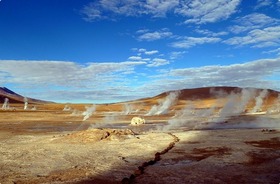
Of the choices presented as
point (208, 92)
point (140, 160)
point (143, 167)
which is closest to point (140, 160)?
point (140, 160)

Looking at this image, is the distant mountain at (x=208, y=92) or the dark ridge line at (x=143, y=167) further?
the distant mountain at (x=208, y=92)

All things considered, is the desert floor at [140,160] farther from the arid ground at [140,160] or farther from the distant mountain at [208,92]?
the distant mountain at [208,92]

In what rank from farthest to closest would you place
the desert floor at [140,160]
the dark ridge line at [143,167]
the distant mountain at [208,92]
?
the distant mountain at [208,92], the desert floor at [140,160], the dark ridge line at [143,167]

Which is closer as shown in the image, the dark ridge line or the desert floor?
the dark ridge line

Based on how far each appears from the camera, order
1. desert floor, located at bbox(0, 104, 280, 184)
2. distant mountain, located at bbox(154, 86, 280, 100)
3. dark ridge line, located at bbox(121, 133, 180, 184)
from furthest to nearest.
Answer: distant mountain, located at bbox(154, 86, 280, 100), desert floor, located at bbox(0, 104, 280, 184), dark ridge line, located at bbox(121, 133, 180, 184)

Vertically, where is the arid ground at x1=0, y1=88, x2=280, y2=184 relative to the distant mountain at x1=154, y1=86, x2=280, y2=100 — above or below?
below

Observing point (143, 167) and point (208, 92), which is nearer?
point (143, 167)

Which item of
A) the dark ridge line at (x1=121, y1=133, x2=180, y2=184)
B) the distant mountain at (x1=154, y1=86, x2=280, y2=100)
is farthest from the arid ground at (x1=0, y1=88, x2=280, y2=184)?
the distant mountain at (x1=154, y1=86, x2=280, y2=100)

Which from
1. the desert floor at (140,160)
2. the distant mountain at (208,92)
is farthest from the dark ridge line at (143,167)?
the distant mountain at (208,92)

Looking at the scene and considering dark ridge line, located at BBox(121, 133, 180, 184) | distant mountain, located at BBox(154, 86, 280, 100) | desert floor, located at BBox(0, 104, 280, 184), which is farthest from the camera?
distant mountain, located at BBox(154, 86, 280, 100)

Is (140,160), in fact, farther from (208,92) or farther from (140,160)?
(208,92)

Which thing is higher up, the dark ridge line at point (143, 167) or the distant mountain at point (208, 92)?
the distant mountain at point (208, 92)

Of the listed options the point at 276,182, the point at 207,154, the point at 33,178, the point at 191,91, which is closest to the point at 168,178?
the point at 276,182

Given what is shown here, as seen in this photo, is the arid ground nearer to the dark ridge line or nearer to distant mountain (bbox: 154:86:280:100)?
the dark ridge line
